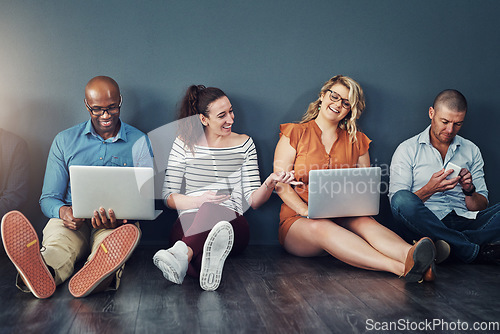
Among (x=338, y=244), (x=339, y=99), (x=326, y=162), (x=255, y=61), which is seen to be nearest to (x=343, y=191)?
(x=338, y=244)

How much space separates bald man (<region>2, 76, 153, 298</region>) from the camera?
1.88 meters

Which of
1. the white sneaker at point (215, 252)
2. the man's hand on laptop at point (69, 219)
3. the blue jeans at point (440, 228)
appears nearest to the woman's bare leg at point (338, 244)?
the blue jeans at point (440, 228)

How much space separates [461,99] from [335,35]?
0.97 meters

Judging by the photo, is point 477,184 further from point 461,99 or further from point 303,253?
point 303,253

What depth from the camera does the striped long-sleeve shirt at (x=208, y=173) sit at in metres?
2.77

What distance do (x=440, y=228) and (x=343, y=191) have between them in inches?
26.9

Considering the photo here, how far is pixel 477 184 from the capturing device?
9.84ft

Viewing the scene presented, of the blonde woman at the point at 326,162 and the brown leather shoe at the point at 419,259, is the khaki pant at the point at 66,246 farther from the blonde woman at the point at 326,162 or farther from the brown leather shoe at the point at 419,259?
the brown leather shoe at the point at 419,259

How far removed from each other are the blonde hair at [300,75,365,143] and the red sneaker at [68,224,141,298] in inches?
60.8

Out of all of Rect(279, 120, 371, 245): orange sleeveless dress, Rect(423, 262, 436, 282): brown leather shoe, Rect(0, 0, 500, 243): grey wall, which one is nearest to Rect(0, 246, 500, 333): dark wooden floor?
Rect(423, 262, 436, 282): brown leather shoe

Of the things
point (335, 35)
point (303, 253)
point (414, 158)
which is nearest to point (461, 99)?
point (414, 158)

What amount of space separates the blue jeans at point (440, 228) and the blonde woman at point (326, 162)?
217 mm

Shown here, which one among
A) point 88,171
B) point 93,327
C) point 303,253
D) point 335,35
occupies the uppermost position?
point 335,35

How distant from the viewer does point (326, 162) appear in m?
2.80
